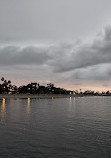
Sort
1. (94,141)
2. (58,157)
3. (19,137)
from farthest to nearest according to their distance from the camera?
(19,137) < (94,141) < (58,157)

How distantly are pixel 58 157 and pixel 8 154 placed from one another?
3.98 meters

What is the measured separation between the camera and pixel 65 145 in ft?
56.9

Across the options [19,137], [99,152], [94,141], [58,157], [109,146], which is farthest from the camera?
[19,137]

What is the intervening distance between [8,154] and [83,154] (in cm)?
605

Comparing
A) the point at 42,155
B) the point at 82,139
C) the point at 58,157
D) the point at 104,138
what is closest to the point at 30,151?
the point at 42,155

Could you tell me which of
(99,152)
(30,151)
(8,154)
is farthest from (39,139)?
(99,152)

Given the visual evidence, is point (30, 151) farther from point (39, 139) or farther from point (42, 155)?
point (39, 139)

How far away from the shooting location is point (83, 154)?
14891mm

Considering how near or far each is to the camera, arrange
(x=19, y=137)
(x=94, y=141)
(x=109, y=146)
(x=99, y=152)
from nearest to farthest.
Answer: (x=99, y=152) < (x=109, y=146) < (x=94, y=141) < (x=19, y=137)

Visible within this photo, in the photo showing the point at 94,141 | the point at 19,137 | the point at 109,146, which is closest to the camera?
the point at 109,146

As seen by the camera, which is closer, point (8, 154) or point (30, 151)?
point (8, 154)

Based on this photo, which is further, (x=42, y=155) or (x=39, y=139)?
(x=39, y=139)

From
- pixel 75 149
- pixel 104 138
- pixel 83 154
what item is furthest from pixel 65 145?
pixel 104 138

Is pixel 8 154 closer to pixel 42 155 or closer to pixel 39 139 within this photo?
pixel 42 155
